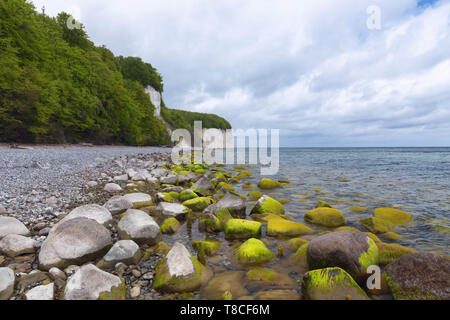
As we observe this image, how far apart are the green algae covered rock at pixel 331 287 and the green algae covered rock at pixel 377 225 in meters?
2.84

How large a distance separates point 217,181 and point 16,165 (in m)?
8.17

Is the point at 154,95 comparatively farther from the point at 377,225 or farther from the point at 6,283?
the point at 6,283

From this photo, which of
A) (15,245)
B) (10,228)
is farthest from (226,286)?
(10,228)

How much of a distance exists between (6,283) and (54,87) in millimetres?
23694

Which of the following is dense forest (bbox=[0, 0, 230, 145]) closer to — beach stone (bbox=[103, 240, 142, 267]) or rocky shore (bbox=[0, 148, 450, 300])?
rocky shore (bbox=[0, 148, 450, 300])

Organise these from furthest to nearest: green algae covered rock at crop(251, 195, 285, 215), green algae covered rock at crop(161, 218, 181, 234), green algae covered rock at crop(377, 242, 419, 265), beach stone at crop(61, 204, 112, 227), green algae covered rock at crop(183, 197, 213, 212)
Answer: green algae covered rock at crop(183, 197, 213, 212), green algae covered rock at crop(251, 195, 285, 215), green algae covered rock at crop(161, 218, 181, 234), beach stone at crop(61, 204, 112, 227), green algae covered rock at crop(377, 242, 419, 265)

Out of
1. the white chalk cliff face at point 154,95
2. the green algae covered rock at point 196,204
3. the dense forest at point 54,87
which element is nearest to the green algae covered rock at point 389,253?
the green algae covered rock at point 196,204

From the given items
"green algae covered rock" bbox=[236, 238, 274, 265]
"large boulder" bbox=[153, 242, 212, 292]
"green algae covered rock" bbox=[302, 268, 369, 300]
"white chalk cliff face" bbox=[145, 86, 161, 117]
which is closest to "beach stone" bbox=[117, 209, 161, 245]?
"large boulder" bbox=[153, 242, 212, 292]

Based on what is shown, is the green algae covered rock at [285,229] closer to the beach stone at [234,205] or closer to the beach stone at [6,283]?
the beach stone at [234,205]

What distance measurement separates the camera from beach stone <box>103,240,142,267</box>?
110 inches

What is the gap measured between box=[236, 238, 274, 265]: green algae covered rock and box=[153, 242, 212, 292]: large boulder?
0.63m

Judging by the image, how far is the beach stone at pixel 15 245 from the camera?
286 centimetres

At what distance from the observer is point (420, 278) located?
227 centimetres
